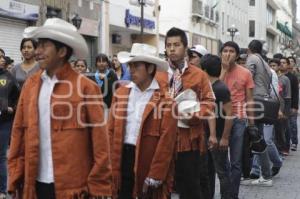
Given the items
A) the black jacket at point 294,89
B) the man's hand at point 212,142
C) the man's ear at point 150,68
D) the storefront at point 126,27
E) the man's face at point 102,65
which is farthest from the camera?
the storefront at point 126,27

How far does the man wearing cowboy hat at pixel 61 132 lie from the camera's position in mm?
4426

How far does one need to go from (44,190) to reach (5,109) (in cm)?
371

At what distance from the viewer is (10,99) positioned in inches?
323

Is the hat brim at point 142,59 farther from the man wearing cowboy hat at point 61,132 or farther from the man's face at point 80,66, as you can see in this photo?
Result: the man's face at point 80,66

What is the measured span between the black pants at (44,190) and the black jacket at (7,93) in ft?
12.1

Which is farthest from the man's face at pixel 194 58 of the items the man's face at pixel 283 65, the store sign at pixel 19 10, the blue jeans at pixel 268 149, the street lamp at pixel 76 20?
the street lamp at pixel 76 20

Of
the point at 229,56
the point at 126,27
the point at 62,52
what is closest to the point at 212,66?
the point at 229,56

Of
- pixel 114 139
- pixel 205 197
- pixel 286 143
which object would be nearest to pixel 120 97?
pixel 114 139

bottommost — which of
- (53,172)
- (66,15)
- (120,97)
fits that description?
(53,172)

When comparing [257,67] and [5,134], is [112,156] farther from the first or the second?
[257,67]

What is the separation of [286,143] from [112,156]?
8900mm

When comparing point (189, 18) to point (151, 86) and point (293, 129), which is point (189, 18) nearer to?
point (293, 129)

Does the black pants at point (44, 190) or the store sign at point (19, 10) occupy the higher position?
the store sign at point (19, 10)

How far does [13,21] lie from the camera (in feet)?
66.8
